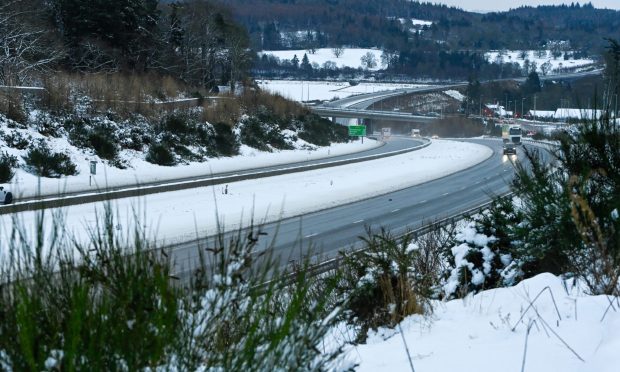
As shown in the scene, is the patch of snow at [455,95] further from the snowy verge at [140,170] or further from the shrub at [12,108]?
the shrub at [12,108]

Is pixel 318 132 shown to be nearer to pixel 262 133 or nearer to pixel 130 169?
pixel 262 133

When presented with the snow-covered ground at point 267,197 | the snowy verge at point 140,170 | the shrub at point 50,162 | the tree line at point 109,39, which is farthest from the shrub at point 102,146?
the snow-covered ground at point 267,197

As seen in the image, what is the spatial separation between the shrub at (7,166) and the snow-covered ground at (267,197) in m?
4.92

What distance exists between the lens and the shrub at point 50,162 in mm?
30703

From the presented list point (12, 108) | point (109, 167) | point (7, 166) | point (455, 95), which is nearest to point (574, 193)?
point (7, 166)

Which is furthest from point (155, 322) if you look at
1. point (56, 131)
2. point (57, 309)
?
point (56, 131)

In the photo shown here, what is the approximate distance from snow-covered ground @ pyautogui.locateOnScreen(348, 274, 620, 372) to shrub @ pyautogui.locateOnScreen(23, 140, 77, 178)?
26.9 meters

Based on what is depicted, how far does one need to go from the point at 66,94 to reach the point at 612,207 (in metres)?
36.1

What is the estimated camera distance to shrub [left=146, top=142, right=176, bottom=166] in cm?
3959

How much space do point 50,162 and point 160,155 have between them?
8.96m

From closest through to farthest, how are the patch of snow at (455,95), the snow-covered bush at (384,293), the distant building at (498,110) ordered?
the snow-covered bush at (384,293) → the distant building at (498,110) → the patch of snow at (455,95)

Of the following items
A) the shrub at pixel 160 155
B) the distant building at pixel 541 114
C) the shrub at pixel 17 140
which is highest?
the shrub at pixel 17 140

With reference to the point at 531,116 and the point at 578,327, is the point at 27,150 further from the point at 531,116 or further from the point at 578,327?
the point at 531,116

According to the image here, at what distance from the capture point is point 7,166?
94.4 feet
